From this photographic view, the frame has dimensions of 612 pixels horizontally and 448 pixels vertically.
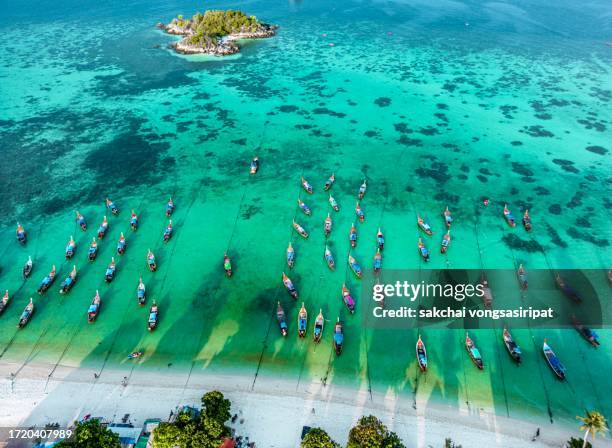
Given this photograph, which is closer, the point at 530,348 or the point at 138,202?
the point at 530,348

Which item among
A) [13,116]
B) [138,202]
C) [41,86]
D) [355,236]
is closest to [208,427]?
[355,236]

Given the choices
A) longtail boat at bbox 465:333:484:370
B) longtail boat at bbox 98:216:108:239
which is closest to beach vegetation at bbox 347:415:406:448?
longtail boat at bbox 465:333:484:370

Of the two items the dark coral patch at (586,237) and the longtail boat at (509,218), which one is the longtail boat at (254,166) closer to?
the longtail boat at (509,218)

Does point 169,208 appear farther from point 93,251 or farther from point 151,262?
point 93,251

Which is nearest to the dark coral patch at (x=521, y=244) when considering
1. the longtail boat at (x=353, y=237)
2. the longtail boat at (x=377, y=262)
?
the longtail boat at (x=377, y=262)

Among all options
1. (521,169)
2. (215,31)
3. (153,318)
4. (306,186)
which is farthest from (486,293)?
(215,31)

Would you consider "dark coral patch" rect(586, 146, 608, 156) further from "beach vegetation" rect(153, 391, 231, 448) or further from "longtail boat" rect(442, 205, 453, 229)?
"beach vegetation" rect(153, 391, 231, 448)

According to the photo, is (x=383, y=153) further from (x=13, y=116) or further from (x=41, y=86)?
(x=41, y=86)
